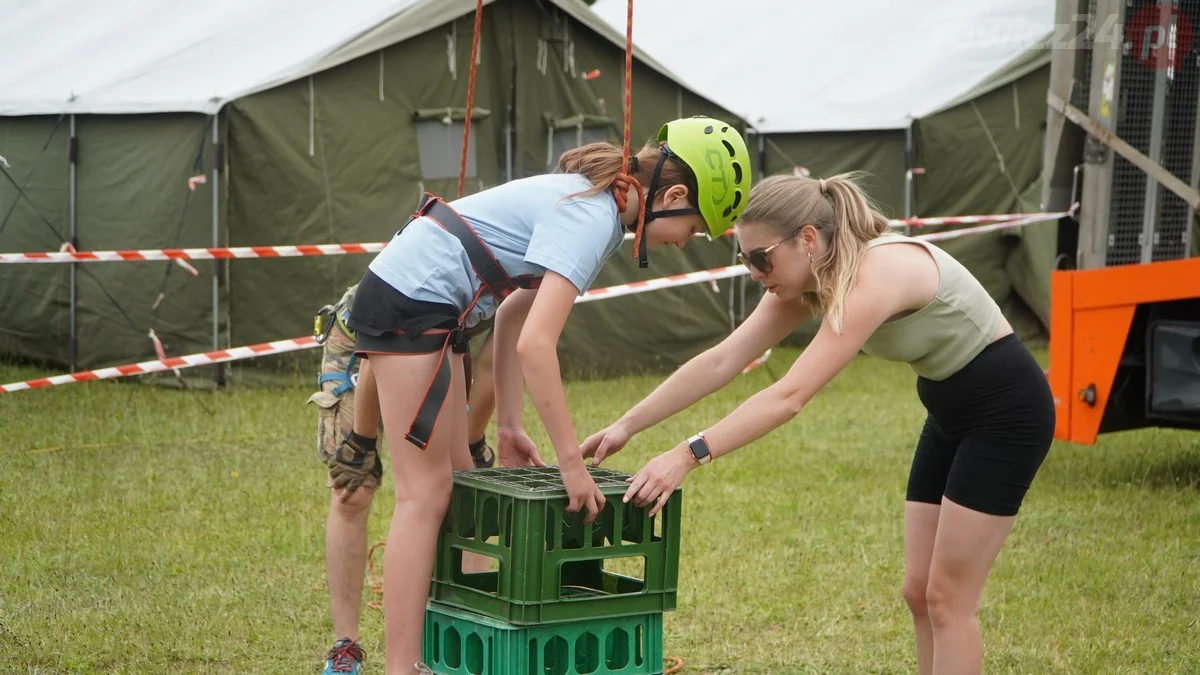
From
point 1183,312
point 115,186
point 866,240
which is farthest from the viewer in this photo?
point 115,186

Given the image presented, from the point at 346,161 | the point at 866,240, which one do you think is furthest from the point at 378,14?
the point at 866,240

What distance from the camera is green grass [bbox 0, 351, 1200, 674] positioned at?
16.1 feet

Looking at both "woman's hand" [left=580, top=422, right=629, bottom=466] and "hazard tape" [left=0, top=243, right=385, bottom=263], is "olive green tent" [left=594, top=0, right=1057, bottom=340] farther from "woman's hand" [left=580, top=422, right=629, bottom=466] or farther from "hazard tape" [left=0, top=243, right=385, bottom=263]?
"woman's hand" [left=580, top=422, right=629, bottom=466]

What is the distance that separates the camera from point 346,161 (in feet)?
36.2

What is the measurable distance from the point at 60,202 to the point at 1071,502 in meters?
7.88

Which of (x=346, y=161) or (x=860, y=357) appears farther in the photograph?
(x=860, y=357)

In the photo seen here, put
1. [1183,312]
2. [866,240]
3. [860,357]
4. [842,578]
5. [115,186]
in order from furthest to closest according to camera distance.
Answer: [860,357]
[115,186]
[1183,312]
[842,578]
[866,240]

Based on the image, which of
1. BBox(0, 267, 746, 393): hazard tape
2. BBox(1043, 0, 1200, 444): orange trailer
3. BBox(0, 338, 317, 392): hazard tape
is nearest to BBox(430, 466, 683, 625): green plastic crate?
BBox(1043, 0, 1200, 444): orange trailer

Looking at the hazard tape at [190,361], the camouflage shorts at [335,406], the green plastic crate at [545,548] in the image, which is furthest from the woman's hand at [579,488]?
the hazard tape at [190,361]

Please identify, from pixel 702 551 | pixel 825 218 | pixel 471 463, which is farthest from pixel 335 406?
pixel 702 551

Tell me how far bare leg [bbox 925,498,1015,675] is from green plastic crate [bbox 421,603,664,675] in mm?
731

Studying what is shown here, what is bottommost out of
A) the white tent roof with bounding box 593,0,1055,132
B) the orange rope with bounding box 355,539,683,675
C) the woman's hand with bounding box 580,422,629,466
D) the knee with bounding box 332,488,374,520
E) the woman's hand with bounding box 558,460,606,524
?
the orange rope with bounding box 355,539,683,675

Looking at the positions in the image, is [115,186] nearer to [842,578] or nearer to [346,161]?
[346,161]

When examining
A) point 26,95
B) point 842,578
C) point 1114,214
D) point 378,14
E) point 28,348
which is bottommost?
point 842,578
